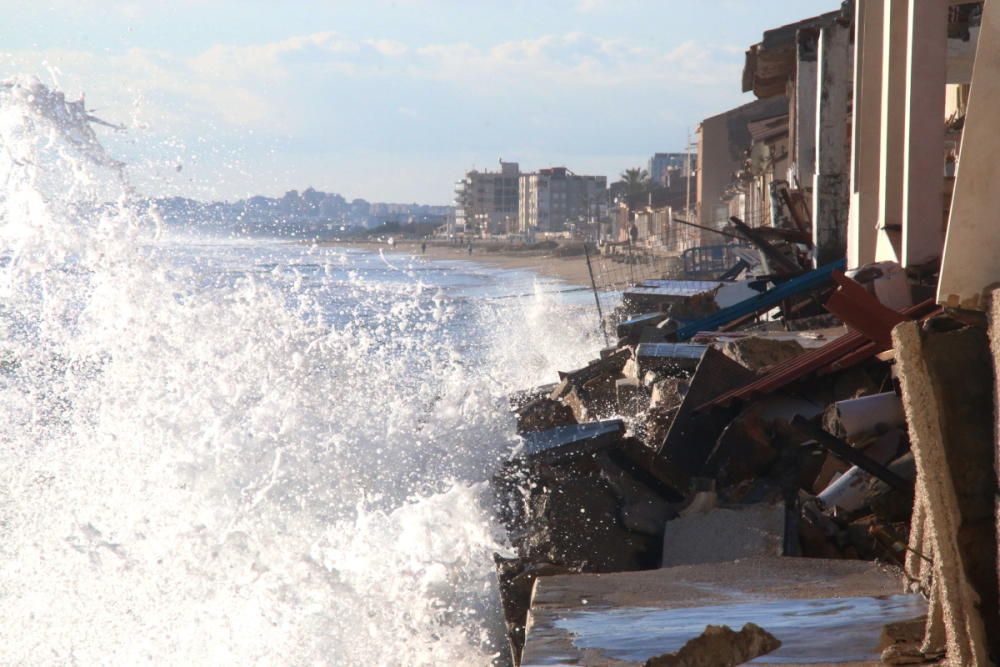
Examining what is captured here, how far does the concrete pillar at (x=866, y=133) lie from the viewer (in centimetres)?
990

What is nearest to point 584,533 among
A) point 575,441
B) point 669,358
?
point 575,441

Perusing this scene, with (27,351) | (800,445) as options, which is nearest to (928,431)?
(800,445)

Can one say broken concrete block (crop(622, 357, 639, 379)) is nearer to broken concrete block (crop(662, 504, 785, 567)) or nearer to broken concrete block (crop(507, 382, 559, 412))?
broken concrete block (crop(507, 382, 559, 412))

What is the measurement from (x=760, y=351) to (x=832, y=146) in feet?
17.3

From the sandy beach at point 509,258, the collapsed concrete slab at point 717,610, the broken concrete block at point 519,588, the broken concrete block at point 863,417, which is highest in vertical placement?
the broken concrete block at point 863,417

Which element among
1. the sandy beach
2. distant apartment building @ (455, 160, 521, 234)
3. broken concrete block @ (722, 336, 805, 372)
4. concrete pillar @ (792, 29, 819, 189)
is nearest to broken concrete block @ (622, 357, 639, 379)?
broken concrete block @ (722, 336, 805, 372)

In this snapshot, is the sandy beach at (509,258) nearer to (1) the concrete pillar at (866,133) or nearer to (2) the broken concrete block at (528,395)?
(2) the broken concrete block at (528,395)

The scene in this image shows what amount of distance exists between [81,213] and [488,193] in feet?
576

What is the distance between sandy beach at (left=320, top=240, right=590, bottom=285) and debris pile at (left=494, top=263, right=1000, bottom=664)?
48.9 metres

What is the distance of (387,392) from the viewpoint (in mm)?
9430

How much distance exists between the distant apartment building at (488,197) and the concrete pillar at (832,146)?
16506 cm

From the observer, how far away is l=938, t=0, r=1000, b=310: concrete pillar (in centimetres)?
232

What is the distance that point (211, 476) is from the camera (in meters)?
7.14

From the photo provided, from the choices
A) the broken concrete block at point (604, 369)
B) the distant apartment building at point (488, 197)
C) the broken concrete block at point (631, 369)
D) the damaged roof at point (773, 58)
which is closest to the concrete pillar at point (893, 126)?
the broken concrete block at point (631, 369)
